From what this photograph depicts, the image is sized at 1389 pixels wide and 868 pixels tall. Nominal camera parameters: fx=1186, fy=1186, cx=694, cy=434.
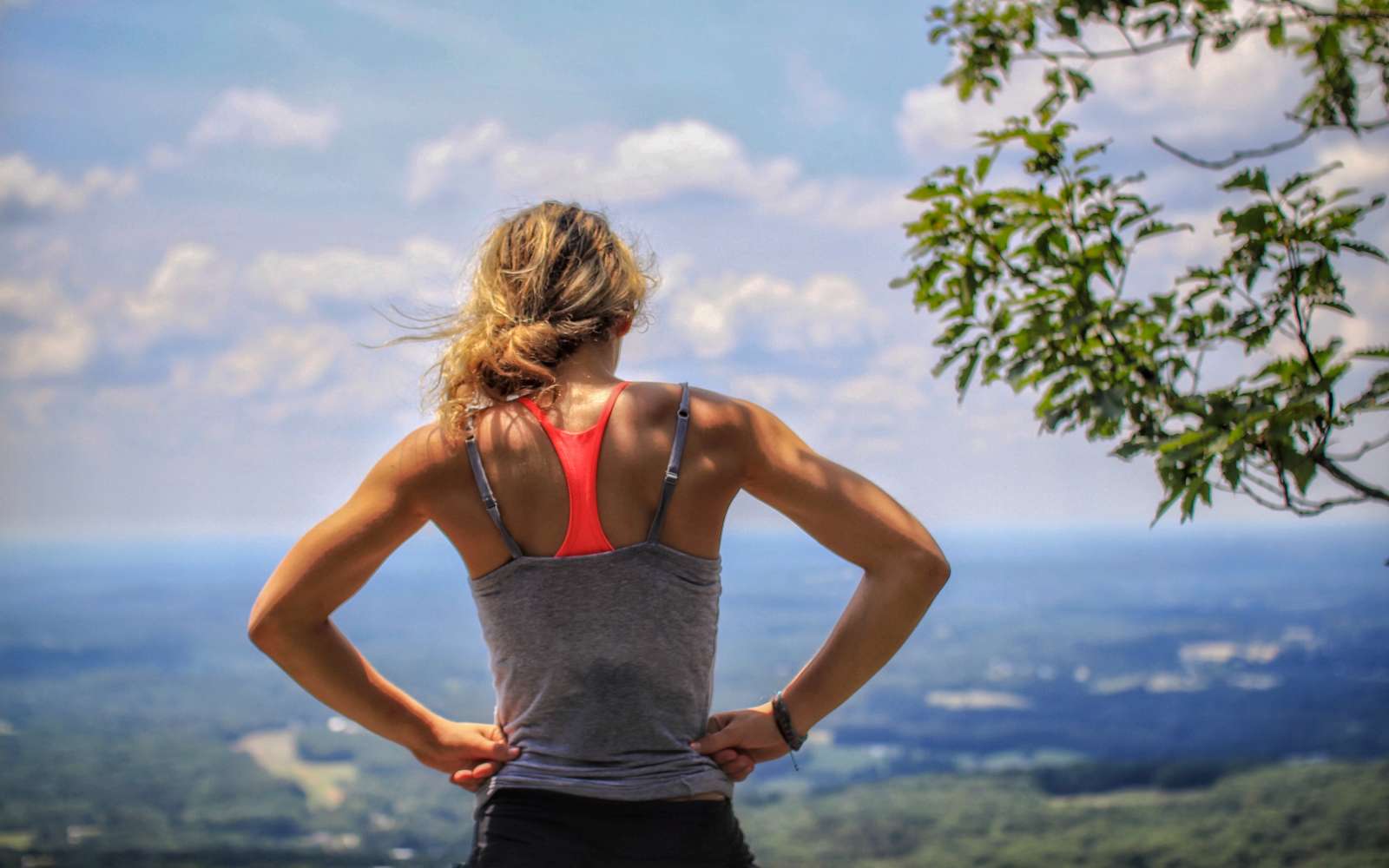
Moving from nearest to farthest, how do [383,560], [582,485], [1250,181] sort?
[582,485] < [383,560] < [1250,181]

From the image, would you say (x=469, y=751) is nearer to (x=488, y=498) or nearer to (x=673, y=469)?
(x=488, y=498)

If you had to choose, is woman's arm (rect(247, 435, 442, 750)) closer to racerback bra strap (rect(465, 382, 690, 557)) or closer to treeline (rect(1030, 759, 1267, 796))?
racerback bra strap (rect(465, 382, 690, 557))

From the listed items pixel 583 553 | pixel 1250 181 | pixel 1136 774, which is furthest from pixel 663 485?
pixel 1136 774

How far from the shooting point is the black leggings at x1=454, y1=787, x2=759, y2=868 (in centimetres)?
146

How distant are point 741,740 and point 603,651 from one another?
25 centimetres

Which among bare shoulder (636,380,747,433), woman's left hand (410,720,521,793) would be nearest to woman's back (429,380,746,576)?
bare shoulder (636,380,747,433)

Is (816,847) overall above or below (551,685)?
below

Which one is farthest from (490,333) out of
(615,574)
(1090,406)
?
(1090,406)

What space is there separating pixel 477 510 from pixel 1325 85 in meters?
2.13

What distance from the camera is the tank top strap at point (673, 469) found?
1480 millimetres

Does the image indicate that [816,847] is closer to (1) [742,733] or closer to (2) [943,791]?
(2) [943,791]

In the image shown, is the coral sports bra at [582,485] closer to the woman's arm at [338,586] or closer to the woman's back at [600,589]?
the woman's back at [600,589]

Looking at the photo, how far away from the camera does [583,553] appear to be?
1479mm

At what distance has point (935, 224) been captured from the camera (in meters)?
2.23
